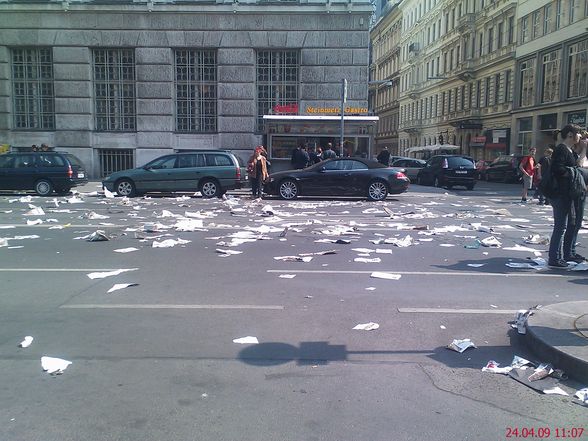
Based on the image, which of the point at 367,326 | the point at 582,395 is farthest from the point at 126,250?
the point at 582,395

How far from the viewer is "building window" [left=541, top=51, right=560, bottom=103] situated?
38.3 metres

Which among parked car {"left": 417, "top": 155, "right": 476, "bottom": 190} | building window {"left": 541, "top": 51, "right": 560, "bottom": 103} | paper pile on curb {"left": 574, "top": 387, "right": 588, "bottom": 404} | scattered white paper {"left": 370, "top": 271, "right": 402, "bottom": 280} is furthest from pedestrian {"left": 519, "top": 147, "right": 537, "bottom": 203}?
building window {"left": 541, "top": 51, "right": 560, "bottom": 103}

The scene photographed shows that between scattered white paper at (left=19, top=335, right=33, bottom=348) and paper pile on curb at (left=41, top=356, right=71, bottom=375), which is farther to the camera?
scattered white paper at (left=19, top=335, right=33, bottom=348)

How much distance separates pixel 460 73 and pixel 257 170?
131 feet

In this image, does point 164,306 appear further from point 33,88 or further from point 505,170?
point 505,170

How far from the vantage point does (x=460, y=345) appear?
15.9 feet

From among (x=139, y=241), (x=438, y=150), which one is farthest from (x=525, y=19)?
(x=139, y=241)

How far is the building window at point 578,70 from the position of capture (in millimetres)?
35125

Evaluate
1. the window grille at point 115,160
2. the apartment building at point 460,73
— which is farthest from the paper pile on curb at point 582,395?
the apartment building at point 460,73

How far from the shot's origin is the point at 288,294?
6586 millimetres

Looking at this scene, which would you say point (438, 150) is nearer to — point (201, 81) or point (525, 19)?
point (525, 19)

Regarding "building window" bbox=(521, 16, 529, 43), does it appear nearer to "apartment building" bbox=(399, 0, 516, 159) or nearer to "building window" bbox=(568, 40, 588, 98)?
"apartment building" bbox=(399, 0, 516, 159)

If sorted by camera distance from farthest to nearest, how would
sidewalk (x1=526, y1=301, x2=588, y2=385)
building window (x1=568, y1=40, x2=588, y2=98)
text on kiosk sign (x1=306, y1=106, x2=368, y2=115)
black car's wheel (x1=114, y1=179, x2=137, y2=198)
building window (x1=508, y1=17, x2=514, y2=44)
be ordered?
building window (x1=508, y1=17, x2=514, y2=44), building window (x1=568, y1=40, x2=588, y2=98), text on kiosk sign (x1=306, y1=106, x2=368, y2=115), black car's wheel (x1=114, y1=179, x2=137, y2=198), sidewalk (x1=526, y1=301, x2=588, y2=385)

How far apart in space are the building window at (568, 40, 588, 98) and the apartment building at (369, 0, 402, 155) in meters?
38.5
